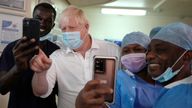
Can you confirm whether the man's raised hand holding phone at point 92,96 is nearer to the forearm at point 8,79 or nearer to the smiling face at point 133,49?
the forearm at point 8,79

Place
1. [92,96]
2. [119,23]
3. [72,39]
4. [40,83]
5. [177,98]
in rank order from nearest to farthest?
[92,96] → [177,98] → [40,83] → [72,39] → [119,23]

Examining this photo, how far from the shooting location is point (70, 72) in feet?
5.41

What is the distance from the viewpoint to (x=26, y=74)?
1.70 meters

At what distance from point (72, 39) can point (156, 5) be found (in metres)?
4.42

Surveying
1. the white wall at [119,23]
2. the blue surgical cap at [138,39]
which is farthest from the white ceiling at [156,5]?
the blue surgical cap at [138,39]

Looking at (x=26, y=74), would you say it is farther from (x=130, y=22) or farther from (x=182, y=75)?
(x=130, y=22)

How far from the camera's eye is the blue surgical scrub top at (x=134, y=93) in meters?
1.58

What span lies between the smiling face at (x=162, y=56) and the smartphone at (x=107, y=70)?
0.39m

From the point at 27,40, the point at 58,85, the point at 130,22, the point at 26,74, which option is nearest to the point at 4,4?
the point at 26,74

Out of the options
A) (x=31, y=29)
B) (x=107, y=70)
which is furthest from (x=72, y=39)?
(x=107, y=70)

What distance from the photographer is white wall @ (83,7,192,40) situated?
6.76 m

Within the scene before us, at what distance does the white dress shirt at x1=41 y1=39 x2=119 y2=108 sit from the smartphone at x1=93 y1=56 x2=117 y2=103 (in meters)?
0.64

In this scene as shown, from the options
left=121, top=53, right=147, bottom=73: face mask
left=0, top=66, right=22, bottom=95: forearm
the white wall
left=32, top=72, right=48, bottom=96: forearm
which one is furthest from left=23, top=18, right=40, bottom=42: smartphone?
the white wall

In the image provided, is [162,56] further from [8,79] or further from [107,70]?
[8,79]
